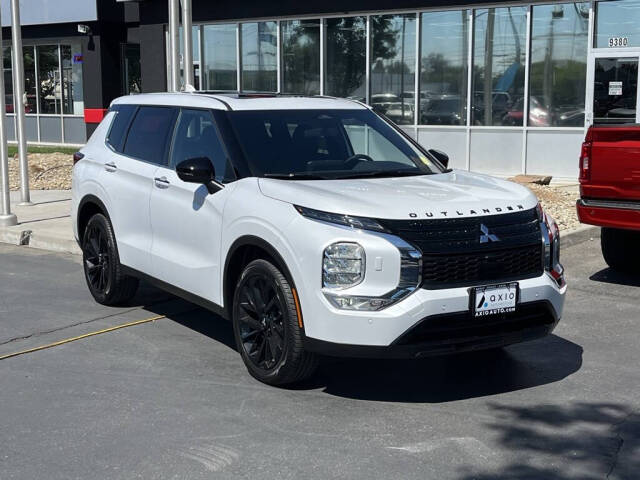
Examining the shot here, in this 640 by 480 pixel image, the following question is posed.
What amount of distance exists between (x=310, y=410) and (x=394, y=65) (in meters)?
14.3

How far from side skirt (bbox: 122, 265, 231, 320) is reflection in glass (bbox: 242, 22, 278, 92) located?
1374 centimetres

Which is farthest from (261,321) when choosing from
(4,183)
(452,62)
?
(452,62)

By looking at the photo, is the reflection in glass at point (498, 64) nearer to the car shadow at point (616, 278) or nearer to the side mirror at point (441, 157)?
the car shadow at point (616, 278)

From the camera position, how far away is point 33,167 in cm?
1920

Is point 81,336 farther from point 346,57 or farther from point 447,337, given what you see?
point 346,57

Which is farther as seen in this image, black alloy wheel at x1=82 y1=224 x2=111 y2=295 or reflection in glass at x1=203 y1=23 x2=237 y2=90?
reflection in glass at x1=203 y1=23 x2=237 y2=90

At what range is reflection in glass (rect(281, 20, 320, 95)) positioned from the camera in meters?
19.7

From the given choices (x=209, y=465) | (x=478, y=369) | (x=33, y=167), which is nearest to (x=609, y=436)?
(x=478, y=369)

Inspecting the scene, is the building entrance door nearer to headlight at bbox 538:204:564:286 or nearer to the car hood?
the car hood

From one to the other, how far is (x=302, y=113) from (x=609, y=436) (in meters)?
3.10

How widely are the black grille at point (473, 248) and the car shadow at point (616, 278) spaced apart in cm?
362

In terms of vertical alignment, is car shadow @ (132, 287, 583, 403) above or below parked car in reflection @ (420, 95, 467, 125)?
below

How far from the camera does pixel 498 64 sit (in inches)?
683

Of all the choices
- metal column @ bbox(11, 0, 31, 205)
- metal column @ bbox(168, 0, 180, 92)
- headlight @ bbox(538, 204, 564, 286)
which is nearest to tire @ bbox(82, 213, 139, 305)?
metal column @ bbox(168, 0, 180, 92)
